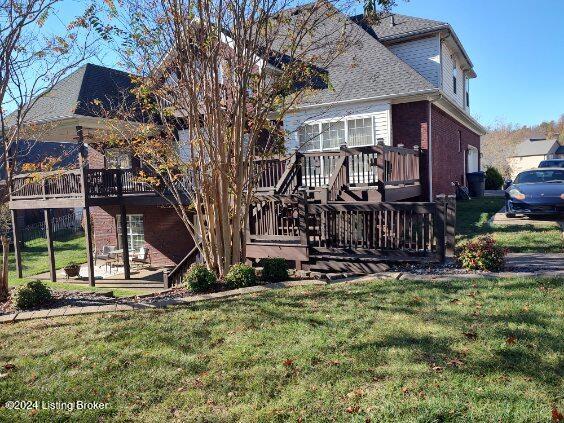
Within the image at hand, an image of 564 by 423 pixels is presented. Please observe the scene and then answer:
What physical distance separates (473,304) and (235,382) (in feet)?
10.4

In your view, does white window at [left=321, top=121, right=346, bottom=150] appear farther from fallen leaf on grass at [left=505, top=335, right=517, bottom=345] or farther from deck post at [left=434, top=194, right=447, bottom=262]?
fallen leaf on grass at [left=505, top=335, right=517, bottom=345]

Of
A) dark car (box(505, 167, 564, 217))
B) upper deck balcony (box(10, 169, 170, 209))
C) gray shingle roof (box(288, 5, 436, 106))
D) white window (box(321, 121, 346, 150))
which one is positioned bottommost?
dark car (box(505, 167, 564, 217))

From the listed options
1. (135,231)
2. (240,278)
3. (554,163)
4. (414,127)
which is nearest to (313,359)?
(240,278)

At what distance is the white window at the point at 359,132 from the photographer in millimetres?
14291

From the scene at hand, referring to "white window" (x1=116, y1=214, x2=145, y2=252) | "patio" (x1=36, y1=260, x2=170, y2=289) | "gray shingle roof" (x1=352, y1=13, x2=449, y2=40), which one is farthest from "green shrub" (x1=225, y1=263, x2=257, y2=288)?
"white window" (x1=116, y1=214, x2=145, y2=252)

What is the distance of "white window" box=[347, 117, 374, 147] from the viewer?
46.9 feet

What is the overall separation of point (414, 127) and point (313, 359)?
1155 centimetres

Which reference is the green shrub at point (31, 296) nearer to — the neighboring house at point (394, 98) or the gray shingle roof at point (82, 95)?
the neighboring house at point (394, 98)

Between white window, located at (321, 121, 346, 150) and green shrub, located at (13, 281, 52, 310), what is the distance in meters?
10.1

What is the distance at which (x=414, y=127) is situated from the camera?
13953 mm

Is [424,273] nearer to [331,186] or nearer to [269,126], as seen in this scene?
[331,186]

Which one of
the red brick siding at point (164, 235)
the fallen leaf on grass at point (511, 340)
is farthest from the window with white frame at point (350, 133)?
the fallen leaf on grass at point (511, 340)

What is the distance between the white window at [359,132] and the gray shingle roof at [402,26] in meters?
3.98

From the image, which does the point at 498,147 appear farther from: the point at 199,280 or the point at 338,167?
the point at 199,280
